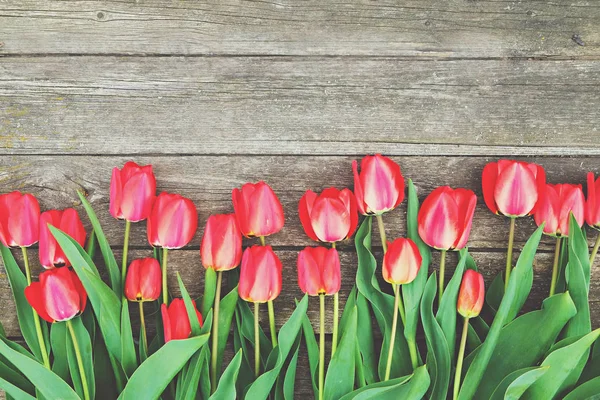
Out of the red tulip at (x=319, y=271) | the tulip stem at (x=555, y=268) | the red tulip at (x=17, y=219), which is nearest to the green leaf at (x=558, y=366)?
the tulip stem at (x=555, y=268)

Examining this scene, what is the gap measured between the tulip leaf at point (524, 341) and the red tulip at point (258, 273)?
36cm

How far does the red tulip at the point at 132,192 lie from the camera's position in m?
0.80

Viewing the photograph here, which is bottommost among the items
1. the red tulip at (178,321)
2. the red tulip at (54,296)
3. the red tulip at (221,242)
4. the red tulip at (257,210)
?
the red tulip at (178,321)

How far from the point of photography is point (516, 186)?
0.80m

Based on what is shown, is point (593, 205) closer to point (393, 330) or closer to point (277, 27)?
point (393, 330)

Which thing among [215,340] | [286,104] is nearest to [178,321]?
[215,340]

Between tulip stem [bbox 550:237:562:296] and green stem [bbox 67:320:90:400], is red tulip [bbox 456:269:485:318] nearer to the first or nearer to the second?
tulip stem [bbox 550:237:562:296]

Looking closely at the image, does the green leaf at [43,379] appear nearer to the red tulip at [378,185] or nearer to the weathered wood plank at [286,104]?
the weathered wood plank at [286,104]

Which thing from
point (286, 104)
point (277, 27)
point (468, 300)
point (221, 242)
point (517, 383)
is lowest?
point (517, 383)

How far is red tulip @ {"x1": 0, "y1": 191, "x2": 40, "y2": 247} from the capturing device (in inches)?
31.6

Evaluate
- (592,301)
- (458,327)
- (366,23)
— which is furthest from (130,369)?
(592,301)

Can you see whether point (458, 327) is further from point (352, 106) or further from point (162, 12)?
point (162, 12)

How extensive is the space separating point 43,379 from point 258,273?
36cm

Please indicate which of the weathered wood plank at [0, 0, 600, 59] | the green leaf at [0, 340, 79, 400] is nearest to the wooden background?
the weathered wood plank at [0, 0, 600, 59]
